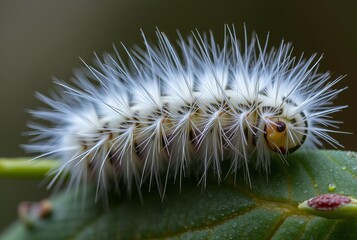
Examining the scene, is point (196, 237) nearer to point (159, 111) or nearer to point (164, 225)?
point (164, 225)

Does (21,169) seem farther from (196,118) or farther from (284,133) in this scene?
(284,133)

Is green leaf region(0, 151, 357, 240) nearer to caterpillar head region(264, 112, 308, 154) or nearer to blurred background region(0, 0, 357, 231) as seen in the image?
caterpillar head region(264, 112, 308, 154)

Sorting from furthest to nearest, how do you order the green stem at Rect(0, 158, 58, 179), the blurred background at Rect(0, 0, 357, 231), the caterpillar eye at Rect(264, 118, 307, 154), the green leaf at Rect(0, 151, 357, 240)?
1. the blurred background at Rect(0, 0, 357, 231)
2. the green stem at Rect(0, 158, 58, 179)
3. the caterpillar eye at Rect(264, 118, 307, 154)
4. the green leaf at Rect(0, 151, 357, 240)

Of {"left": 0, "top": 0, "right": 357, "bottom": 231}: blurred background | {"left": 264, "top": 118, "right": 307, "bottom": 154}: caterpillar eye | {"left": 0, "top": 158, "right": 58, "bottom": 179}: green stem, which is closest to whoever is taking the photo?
{"left": 264, "top": 118, "right": 307, "bottom": 154}: caterpillar eye

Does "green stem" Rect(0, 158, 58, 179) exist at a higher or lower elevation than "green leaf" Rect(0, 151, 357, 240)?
higher

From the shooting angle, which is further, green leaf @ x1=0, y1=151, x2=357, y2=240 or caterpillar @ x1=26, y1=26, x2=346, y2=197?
caterpillar @ x1=26, y1=26, x2=346, y2=197

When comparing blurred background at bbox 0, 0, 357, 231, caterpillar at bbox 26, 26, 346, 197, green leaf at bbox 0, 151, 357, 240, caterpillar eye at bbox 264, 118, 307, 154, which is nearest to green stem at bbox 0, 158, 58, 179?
caterpillar at bbox 26, 26, 346, 197

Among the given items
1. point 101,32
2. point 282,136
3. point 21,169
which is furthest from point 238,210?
point 101,32

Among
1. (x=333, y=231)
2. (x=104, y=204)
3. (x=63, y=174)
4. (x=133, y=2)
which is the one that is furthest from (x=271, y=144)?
(x=133, y=2)

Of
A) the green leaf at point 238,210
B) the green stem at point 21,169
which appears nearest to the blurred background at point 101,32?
the green stem at point 21,169
